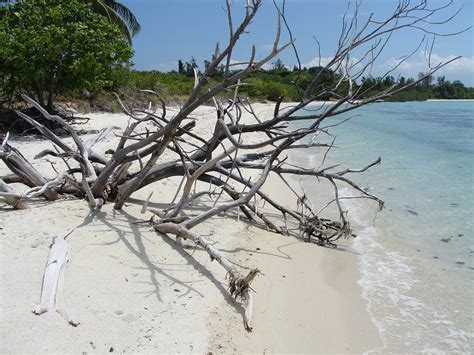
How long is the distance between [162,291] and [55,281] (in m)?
0.76

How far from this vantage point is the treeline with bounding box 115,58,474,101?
4.91 metres

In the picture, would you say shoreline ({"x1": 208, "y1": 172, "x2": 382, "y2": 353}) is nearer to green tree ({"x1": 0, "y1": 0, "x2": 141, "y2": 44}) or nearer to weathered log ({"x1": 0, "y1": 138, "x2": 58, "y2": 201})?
weathered log ({"x1": 0, "y1": 138, "x2": 58, "y2": 201})

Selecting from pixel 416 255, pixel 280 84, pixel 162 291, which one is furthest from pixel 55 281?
pixel 280 84

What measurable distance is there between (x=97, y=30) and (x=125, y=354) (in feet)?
32.6

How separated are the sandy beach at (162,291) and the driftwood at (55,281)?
52 mm

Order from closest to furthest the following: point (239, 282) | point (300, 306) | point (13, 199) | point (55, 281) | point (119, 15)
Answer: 1. point (55, 281)
2. point (239, 282)
3. point (300, 306)
4. point (13, 199)
5. point (119, 15)

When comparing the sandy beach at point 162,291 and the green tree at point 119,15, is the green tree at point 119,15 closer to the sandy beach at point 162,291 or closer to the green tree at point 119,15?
the green tree at point 119,15

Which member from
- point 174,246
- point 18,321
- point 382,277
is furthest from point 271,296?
point 18,321

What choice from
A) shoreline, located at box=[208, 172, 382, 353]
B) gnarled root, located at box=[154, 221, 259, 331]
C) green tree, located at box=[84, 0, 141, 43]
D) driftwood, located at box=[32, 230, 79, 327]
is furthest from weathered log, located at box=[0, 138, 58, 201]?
green tree, located at box=[84, 0, 141, 43]

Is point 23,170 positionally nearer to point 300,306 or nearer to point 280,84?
point 300,306

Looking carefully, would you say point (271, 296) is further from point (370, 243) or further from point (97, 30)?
point (97, 30)

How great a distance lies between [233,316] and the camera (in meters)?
3.34

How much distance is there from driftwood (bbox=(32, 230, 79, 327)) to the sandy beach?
0.05 meters

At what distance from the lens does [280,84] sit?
184ft
